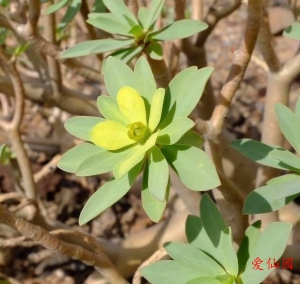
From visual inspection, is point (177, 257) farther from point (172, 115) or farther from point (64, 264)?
point (64, 264)

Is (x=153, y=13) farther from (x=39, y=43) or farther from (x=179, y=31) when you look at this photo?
(x=39, y=43)

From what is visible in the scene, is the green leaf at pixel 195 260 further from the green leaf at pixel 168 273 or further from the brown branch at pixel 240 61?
the brown branch at pixel 240 61

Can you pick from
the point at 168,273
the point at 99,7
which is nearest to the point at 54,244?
the point at 168,273

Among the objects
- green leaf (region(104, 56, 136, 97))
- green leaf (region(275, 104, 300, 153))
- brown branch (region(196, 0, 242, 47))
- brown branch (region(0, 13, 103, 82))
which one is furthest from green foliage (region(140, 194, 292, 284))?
brown branch (region(196, 0, 242, 47))

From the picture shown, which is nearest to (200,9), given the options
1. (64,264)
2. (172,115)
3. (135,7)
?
(135,7)

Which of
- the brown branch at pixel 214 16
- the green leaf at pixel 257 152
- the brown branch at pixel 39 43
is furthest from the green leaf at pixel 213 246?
the brown branch at pixel 214 16
